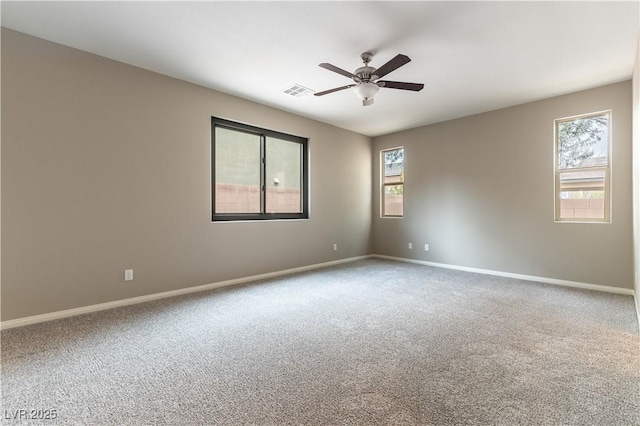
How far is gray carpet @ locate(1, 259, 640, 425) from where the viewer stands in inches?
62.1

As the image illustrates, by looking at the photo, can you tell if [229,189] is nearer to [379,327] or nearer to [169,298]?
Answer: [169,298]

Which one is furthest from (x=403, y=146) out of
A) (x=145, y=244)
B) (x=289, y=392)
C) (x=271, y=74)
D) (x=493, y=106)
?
(x=289, y=392)

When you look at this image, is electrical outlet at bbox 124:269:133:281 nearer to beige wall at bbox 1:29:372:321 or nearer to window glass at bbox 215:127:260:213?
beige wall at bbox 1:29:372:321

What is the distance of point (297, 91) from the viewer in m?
4.17

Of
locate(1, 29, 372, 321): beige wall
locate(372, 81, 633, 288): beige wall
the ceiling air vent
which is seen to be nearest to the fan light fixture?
the ceiling air vent

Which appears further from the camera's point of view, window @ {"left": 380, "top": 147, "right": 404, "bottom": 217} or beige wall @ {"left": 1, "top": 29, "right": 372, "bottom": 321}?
window @ {"left": 380, "top": 147, "right": 404, "bottom": 217}

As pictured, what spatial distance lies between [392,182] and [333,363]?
5.01 m

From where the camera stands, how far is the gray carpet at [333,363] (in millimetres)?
1576

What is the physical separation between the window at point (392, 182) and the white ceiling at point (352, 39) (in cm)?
233

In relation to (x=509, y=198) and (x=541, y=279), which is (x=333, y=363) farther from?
(x=509, y=198)

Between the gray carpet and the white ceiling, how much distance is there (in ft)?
9.26

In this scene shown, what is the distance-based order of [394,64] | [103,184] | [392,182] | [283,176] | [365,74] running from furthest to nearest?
[392,182] < [283,176] < [103,184] < [365,74] < [394,64]

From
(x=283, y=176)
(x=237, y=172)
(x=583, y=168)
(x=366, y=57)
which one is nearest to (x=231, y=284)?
(x=237, y=172)

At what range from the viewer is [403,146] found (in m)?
6.20
